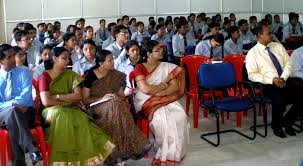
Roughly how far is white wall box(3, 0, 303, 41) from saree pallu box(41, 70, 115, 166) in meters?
7.74

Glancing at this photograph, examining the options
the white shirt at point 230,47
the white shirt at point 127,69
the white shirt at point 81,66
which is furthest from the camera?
the white shirt at point 230,47

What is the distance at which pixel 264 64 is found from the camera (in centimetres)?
445

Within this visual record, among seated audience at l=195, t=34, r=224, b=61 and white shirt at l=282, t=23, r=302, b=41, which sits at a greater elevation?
white shirt at l=282, t=23, r=302, b=41

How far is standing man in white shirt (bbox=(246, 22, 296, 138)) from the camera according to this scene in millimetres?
4301

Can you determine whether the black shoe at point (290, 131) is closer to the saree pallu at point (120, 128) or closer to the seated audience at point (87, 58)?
the saree pallu at point (120, 128)

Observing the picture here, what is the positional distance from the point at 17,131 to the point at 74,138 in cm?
42

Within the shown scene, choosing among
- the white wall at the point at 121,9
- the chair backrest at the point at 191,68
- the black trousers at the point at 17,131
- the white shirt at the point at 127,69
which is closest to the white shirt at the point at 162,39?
the white wall at the point at 121,9

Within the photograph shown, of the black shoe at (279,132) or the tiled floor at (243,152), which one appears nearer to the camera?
the tiled floor at (243,152)

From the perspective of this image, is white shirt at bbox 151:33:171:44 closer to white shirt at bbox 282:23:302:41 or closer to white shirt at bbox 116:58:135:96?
white shirt at bbox 282:23:302:41

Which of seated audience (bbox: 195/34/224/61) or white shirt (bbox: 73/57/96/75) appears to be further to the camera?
seated audience (bbox: 195/34/224/61)

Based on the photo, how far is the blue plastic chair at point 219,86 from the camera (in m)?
4.07

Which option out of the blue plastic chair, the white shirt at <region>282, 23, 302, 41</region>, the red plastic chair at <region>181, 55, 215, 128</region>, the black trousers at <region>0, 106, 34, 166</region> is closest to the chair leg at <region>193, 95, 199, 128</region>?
the red plastic chair at <region>181, 55, 215, 128</region>

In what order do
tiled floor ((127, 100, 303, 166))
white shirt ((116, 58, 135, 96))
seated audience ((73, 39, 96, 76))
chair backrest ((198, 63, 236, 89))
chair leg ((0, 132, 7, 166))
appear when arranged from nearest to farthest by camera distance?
1. chair leg ((0, 132, 7, 166))
2. tiled floor ((127, 100, 303, 166))
3. white shirt ((116, 58, 135, 96))
4. chair backrest ((198, 63, 236, 89))
5. seated audience ((73, 39, 96, 76))

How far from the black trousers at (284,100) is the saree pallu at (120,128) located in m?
1.55
